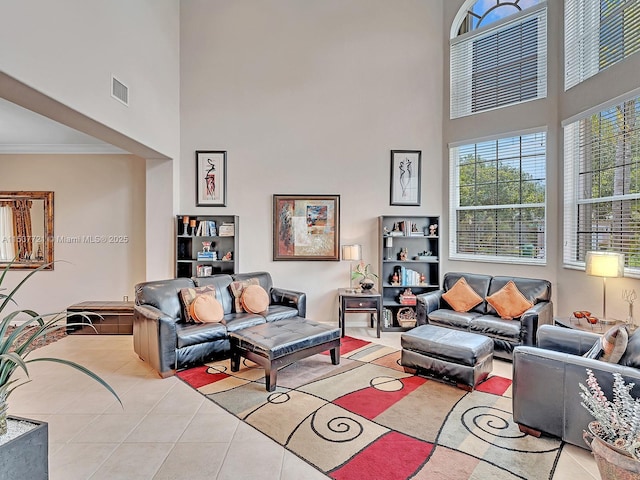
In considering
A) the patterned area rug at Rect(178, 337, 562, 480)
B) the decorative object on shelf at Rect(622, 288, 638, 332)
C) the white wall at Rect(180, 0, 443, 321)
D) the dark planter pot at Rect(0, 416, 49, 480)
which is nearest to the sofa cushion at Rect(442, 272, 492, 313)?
the white wall at Rect(180, 0, 443, 321)

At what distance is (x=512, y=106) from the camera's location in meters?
4.78

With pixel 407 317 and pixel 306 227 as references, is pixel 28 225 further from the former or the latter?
pixel 407 317

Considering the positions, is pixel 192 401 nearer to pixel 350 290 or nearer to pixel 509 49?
pixel 350 290

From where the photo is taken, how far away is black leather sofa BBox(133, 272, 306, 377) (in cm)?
354

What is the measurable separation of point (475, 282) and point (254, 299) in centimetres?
296

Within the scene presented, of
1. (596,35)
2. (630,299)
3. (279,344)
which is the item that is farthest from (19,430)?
(596,35)

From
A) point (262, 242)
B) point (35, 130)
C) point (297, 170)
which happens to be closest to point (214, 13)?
point (297, 170)

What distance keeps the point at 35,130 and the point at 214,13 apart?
3143 millimetres

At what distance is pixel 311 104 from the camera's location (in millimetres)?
5461

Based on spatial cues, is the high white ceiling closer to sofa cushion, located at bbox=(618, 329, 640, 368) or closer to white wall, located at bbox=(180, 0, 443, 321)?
white wall, located at bbox=(180, 0, 443, 321)

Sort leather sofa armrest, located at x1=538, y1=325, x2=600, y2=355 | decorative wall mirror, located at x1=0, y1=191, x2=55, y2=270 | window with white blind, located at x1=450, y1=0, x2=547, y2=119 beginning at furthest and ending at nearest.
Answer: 1. decorative wall mirror, located at x1=0, y1=191, x2=55, y2=270
2. window with white blind, located at x1=450, y1=0, x2=547, y2=119
3. leather sofa armrest, located at x1=538, y1=325, x2=600, y2=355

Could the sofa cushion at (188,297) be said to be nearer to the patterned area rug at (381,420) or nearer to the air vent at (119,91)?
the patterned area rug at (381,420)

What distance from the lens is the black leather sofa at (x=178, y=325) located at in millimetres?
3541

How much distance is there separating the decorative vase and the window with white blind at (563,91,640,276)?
2.42 metres
